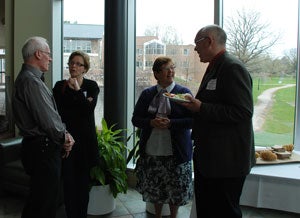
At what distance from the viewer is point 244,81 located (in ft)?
5.57

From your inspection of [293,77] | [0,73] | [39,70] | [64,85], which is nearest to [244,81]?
[39,70]

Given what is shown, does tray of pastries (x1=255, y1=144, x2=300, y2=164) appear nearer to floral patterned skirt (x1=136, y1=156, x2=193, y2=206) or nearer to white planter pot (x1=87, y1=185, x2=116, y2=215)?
floral patterned skirt (x1=136, y1=156, x2=193, y2=206)

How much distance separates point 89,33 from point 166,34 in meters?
1.07

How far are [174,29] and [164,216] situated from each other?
1917 millimetres

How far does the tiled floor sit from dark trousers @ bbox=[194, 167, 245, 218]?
1247 millimetres

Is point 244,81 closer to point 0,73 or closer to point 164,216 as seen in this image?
point 164,216

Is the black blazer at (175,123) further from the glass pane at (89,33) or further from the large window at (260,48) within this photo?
the glass pane at (89,33)

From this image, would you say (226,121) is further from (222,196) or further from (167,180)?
(167,180)

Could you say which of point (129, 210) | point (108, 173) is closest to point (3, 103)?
point (108, 173)

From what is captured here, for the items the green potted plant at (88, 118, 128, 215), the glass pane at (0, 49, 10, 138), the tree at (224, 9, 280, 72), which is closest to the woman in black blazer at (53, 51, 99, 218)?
the green potted plant at (88, 118, 128, 215)

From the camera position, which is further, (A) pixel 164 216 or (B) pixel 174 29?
(B) pixel 174 29

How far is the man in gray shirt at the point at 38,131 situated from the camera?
1.94 metres

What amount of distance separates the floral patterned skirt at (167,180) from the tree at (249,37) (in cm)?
132

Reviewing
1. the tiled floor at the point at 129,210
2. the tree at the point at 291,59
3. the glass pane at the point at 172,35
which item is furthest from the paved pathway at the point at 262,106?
the tiled floor at the point at 129,210
